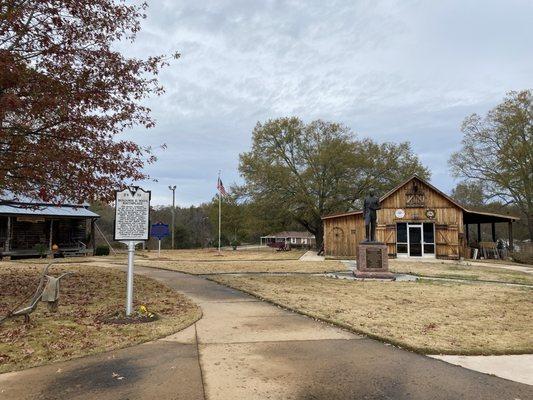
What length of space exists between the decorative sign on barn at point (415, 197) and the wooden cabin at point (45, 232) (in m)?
20.3

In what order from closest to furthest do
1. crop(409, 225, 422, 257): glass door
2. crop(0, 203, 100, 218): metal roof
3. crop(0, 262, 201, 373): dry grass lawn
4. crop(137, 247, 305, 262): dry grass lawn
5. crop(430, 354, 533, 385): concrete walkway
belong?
crop(430, 354, 533, 385): concrete walkway → crop(0, 262, 201, 373): dry grass lawn → crop(0, 203, 100, 218): metal roof → crop(137, 247, 305, 262): dry grass lawn → crop(409, 225, 422, 257): glass door

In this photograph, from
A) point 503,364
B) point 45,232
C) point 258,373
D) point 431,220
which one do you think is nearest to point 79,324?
point 258,373

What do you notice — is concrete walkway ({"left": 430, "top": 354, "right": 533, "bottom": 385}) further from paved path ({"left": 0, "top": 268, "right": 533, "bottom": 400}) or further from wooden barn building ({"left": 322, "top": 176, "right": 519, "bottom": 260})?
wooden barn building ({"left": 322, "top": 176, "right": 519, "bottom": 260})

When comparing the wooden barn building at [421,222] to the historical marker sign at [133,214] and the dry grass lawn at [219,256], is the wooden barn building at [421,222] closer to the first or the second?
the dry grass lawn at [219,256]

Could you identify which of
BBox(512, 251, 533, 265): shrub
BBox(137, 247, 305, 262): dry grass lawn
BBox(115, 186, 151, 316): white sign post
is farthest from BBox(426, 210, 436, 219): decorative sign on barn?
BBox(115, 186, 151, 316): white sign post

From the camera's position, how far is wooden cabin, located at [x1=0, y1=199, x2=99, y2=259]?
26.5 metres

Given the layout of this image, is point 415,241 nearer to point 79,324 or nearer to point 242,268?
point 242,268

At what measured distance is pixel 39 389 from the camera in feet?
15.2

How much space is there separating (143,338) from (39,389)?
214 cm

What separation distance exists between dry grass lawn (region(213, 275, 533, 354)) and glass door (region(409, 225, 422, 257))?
14524 mm

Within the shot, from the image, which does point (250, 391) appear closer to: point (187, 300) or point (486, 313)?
point (187, 300)

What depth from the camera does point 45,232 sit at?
30.3m

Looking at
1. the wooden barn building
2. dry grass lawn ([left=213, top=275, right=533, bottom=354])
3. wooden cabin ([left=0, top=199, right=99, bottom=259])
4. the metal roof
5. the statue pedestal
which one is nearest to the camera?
dry grass lawn ([left=213, top=275, right=533, bottom=354])

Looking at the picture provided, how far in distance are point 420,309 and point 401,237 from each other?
810 inches
